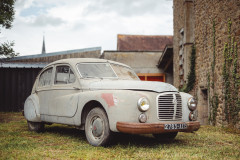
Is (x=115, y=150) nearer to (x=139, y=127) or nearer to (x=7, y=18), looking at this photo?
(x=139, y=127)

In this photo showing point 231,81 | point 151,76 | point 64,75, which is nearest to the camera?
point 64,75

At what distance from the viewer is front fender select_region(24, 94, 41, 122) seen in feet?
22.3

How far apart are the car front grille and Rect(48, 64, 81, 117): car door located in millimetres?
1701

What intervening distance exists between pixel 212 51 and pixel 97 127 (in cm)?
640

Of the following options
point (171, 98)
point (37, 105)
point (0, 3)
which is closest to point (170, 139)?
point (171, 98)

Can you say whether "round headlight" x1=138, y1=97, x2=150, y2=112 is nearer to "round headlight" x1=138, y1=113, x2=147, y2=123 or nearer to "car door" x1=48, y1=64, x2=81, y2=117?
"round headlight" x1=138, y1=113, x2=147, y2=123

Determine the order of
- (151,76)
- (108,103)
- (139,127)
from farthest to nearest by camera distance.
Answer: (151,76) < (108,103) < (139,127)

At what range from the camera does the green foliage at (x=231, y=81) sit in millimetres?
8273

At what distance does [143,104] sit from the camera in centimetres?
468

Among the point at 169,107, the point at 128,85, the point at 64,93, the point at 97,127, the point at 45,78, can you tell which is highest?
the point at 45,78

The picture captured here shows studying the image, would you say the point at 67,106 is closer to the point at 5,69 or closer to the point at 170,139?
the point at 170,139

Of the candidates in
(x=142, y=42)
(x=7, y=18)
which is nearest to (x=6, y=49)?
(x=7, y=18)

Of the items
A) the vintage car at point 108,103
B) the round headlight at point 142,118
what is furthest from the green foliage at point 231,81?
the round headlight at point 142,118

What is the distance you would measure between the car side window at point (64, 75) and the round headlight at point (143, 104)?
6.27 feet
